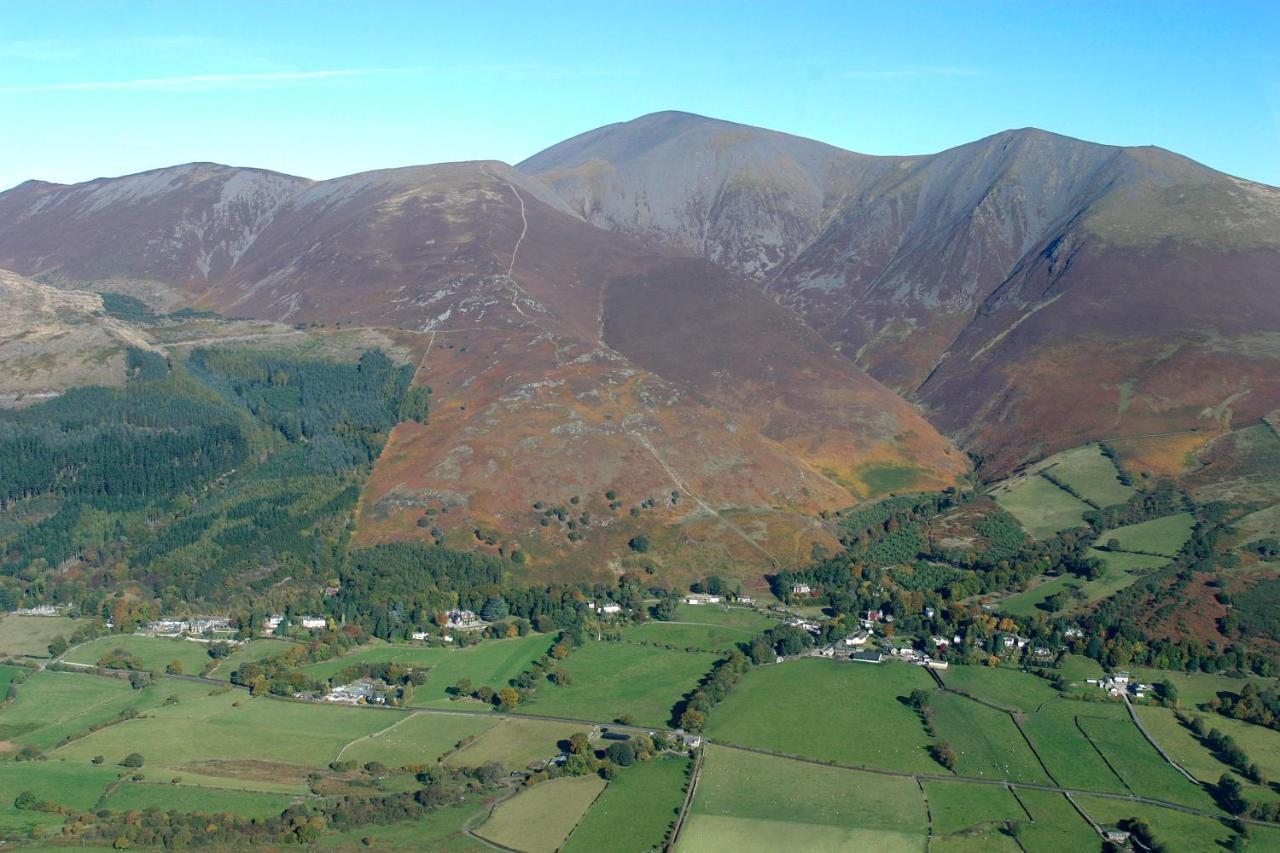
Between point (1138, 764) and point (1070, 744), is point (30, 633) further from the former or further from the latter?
point (1138, 764)

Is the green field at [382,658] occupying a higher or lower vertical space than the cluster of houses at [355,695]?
higher

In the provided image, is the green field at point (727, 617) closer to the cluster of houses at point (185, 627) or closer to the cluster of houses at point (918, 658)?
the cluster of houses at point (918, 658)

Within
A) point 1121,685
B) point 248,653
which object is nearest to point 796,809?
point 1121,685

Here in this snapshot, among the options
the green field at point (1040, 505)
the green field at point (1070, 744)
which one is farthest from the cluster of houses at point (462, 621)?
the green field at point (1040, 505)

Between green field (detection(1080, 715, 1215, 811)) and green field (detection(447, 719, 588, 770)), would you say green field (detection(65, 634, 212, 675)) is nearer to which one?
green field (detection(447, 719, 588, 770))

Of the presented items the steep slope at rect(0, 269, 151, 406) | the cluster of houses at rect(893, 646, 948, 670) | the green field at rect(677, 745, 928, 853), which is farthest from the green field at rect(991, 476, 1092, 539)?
the steep slope at rect(0, 269, 151, 406)

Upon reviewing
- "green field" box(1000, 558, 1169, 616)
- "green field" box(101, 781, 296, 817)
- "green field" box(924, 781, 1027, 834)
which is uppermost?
"green field" box(1000, 558, 1169, 616)

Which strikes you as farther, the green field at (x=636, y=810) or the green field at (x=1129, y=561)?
the green field at (x=1129, y=561)
